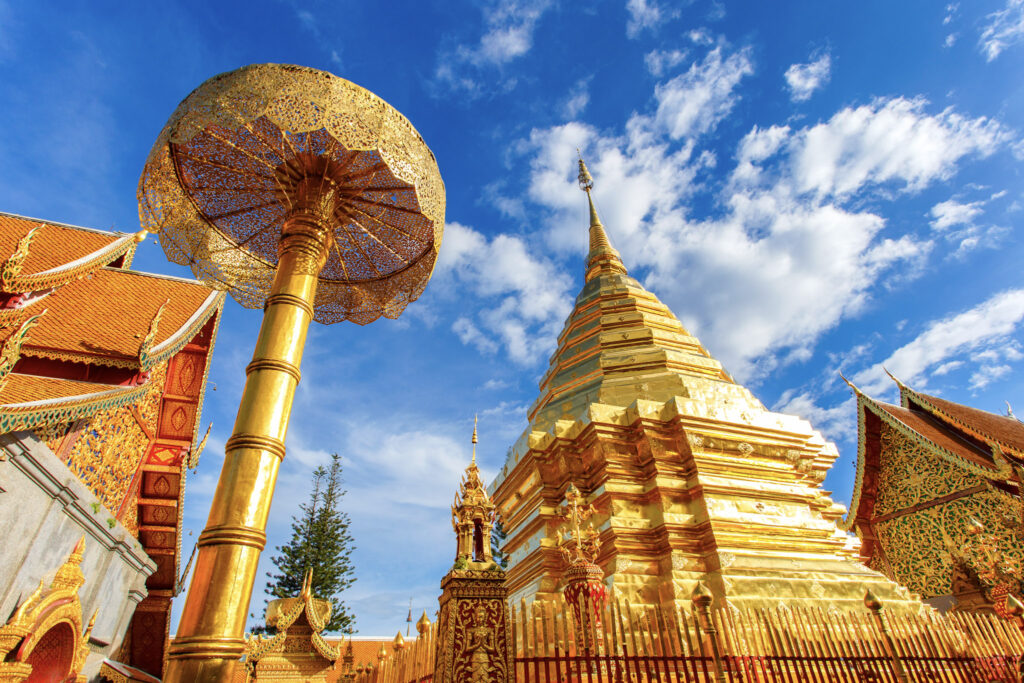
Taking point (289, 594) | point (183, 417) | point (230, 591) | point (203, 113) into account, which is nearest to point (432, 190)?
point (203, 113)

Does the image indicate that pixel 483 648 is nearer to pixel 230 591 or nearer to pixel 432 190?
pixel 230 591

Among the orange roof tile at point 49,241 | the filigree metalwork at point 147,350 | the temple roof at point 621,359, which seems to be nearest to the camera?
the filigree metalwork at point 147,350

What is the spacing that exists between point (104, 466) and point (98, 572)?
1.30m

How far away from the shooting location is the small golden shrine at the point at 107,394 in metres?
5.09

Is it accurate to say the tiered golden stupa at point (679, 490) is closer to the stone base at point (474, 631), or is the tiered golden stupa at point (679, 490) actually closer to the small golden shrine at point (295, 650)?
the stone base at point (474, 631)

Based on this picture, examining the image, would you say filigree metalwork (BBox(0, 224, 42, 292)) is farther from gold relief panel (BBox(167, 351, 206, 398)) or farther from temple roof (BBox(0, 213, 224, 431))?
gold relief panel (BBox(167, 351, 206, 398))

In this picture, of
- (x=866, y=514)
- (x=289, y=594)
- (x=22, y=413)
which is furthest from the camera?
(x=289, y=594)

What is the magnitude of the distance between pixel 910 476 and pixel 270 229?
11937 millimetres

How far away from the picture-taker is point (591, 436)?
7.70 metres

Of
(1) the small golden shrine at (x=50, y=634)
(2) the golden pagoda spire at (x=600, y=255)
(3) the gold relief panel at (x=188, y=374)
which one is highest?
(2) the golden pagoda spire at (x=600, y=255)

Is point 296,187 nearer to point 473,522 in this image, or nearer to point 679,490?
point 473,522

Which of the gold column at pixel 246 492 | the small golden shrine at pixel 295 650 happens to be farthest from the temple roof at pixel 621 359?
the gold column at pixel 246 492

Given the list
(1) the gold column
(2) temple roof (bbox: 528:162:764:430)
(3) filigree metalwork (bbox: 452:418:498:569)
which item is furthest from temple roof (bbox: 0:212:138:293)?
(2) temple roof (bbox: 528:162:764:430)

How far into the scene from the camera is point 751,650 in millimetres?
4301
